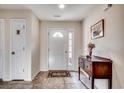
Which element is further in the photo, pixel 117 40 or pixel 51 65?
pixel 51 65

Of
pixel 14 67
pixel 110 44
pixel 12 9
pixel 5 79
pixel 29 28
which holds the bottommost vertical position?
pixel 5 79

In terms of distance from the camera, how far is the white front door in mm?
7645

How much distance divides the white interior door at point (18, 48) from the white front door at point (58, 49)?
2.45 meters

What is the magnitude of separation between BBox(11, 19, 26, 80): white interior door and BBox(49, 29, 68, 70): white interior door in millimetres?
2472

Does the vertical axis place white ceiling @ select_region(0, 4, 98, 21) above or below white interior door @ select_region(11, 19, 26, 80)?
above

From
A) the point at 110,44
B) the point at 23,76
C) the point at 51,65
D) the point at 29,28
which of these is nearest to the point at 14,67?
the point at 23,76

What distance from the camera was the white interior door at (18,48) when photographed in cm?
526

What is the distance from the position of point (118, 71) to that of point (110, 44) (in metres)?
0.64

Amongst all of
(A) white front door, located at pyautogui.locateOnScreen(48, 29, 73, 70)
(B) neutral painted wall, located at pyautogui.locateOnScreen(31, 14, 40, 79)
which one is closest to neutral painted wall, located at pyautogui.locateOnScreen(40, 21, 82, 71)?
(A) white front door, located at pyautogui.locateOnScreen(48, 29, 73, 70)

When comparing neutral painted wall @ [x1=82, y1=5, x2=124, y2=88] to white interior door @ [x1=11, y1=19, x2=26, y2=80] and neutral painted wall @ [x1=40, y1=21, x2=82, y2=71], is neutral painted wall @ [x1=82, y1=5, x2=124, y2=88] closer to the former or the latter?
white interior door @ [x1=11, y1=19, x2=26, y2=80]
